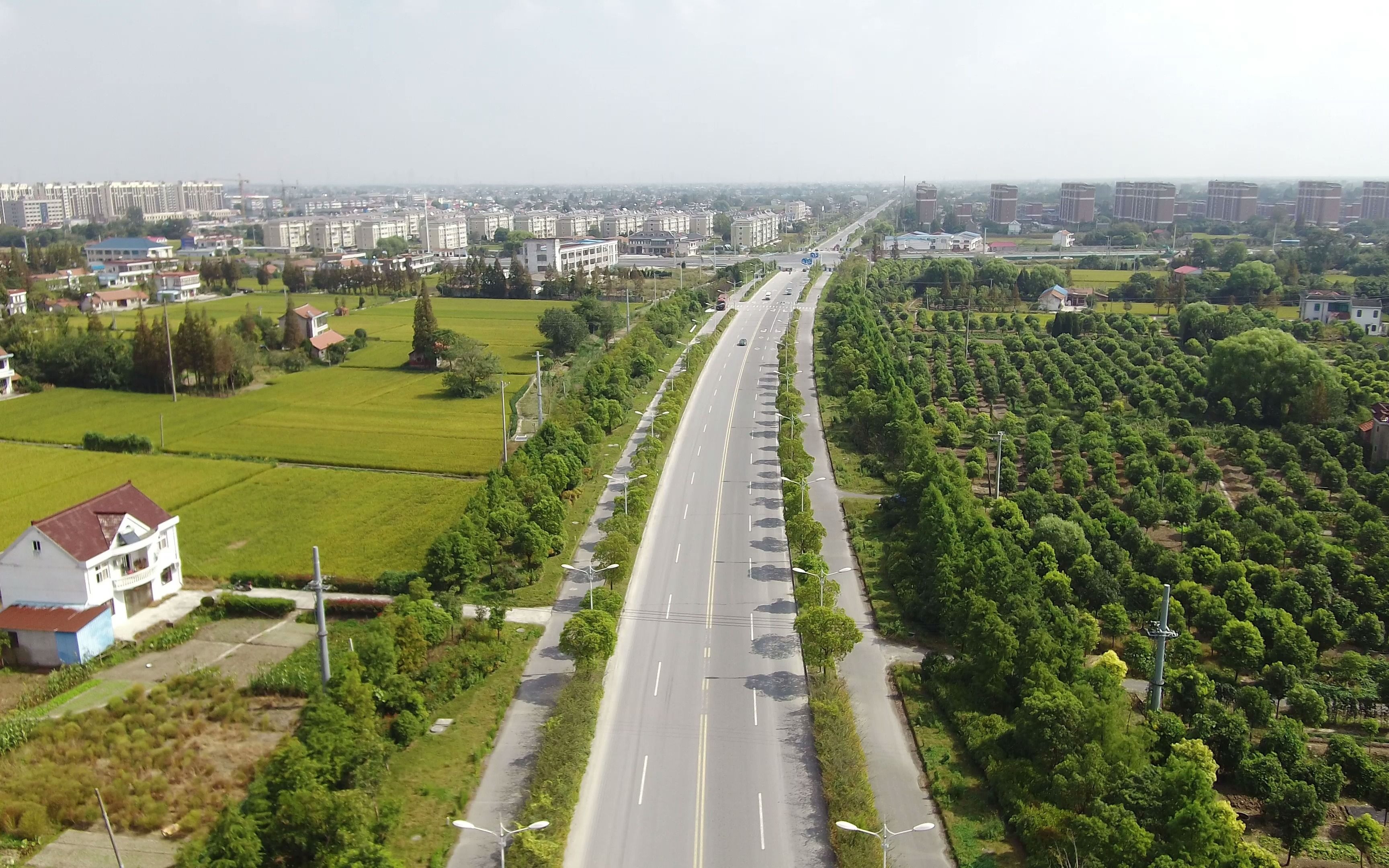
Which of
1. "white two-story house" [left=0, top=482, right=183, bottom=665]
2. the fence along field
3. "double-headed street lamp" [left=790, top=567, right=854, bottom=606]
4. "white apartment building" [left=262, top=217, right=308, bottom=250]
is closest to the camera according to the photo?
"white two-story house" [left=0, top=482, right=183, bottom=665]

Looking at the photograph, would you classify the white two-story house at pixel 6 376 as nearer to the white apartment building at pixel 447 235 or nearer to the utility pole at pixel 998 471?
the utility pole at pixel 998 471

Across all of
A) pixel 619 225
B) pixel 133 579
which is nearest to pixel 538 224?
pixel 619 225

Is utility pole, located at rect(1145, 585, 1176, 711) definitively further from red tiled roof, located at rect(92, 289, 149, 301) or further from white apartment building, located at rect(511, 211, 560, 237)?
white apartment building, located at rect(511, 211, 560, 237)

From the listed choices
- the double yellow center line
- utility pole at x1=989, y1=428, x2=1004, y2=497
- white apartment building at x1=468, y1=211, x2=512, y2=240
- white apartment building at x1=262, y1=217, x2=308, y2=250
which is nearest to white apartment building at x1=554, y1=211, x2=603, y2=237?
white apartment building at x1=468, y1=211, x2=512, y2=240

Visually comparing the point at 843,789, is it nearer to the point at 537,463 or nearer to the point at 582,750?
the point at 582,750

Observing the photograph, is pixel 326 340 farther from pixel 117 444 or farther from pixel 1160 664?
pixel 1160 664

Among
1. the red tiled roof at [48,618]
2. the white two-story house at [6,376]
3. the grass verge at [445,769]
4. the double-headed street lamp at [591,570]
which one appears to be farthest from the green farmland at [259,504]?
the white two-story house at [6,376]
